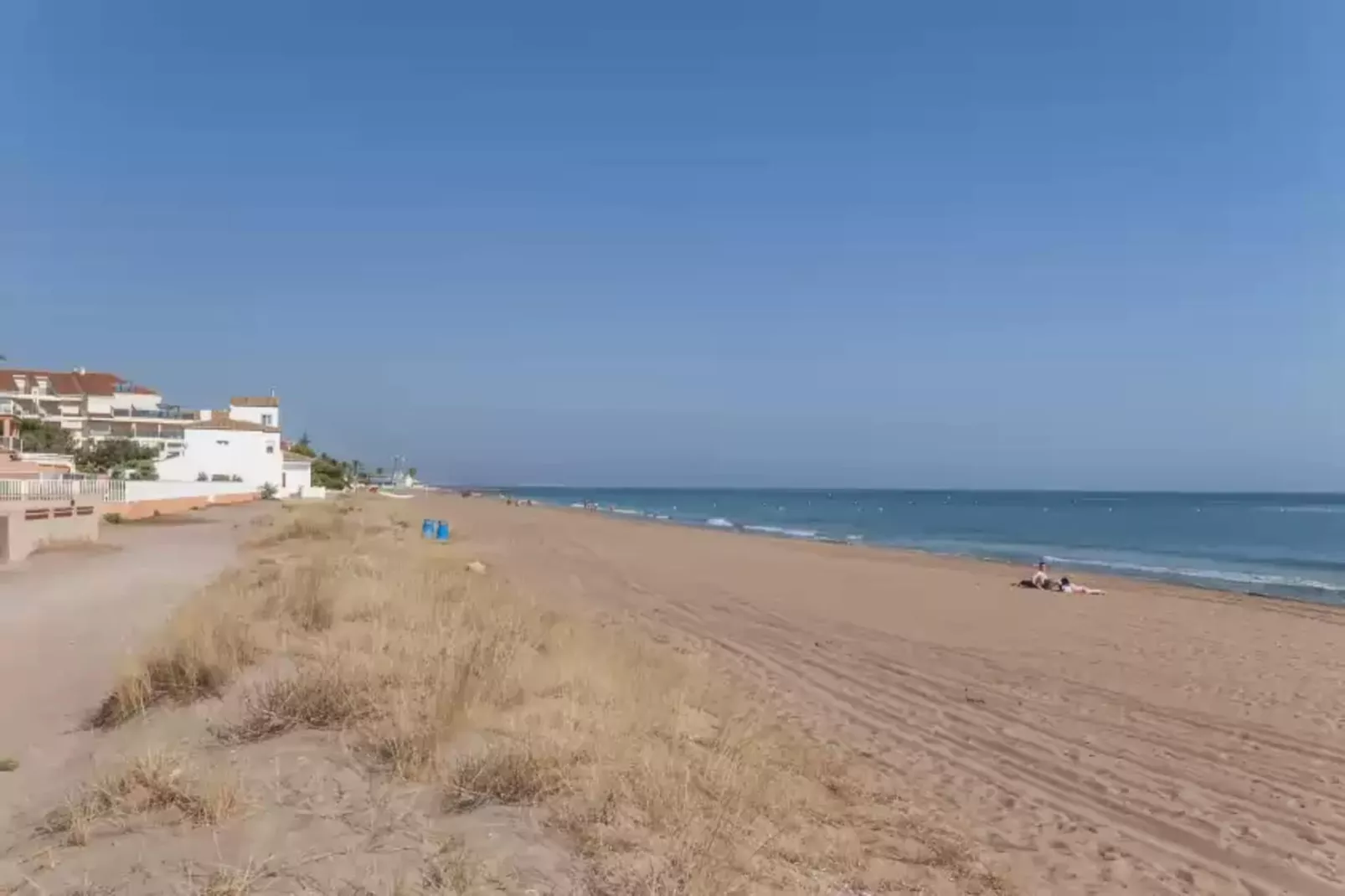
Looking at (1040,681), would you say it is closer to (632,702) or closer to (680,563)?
(632,702)

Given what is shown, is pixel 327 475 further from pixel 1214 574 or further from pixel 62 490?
pixel 1214 574

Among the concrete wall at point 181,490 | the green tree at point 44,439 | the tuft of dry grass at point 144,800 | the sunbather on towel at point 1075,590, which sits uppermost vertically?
the green tree at point 44,439

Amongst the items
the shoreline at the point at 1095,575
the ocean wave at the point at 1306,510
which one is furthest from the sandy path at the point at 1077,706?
the ocean wave at the point at 1306,510

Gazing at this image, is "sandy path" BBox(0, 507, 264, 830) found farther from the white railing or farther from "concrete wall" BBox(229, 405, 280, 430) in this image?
"concrete wall" BBox(229, 405, 280, 430)

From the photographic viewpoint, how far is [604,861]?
3.84 meters

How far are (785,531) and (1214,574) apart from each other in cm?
2589

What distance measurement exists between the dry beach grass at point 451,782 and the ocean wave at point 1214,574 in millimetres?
22908

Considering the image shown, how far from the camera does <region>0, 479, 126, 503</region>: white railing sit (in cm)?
2416

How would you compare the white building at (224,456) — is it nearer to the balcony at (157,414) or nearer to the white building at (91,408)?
the white building at (91,408)

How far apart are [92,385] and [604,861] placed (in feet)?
249

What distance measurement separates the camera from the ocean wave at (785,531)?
46.9 meters

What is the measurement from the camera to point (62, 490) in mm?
26469

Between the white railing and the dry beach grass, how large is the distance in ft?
66.3

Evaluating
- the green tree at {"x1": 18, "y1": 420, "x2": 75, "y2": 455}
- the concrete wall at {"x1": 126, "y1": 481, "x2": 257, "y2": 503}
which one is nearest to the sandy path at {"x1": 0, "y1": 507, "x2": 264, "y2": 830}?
the concrete wall at {"x1": 126, "y1": 481, "x2": 257, "y2": 503}
